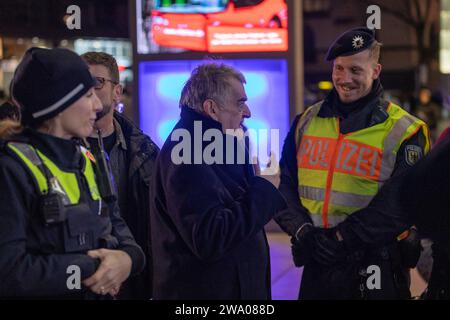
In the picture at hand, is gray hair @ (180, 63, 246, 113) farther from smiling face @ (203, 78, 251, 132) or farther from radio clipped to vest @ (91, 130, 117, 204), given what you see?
radio clipped to vest @ (91, 130, 117, 204)

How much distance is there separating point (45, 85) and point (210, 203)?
72 cm

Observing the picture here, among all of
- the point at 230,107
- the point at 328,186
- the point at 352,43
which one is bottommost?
the point at 328,186

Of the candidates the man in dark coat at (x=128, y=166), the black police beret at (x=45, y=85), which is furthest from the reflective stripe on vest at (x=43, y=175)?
the man in dark coat at (x=128, y=166)

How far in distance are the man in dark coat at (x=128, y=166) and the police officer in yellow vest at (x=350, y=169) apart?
0.68 metres

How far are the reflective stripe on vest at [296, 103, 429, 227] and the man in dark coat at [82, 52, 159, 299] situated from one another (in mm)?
769

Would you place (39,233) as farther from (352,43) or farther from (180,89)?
(180,89)

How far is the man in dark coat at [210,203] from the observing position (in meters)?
2.60

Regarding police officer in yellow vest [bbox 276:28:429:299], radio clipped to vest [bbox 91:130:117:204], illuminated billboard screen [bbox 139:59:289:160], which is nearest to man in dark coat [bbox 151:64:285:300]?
radio clipped to vest [bbox 91:130:117:204]

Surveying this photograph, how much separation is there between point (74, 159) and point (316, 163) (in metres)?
1.39

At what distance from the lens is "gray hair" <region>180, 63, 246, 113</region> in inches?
109

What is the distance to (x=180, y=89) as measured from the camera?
25.4ft

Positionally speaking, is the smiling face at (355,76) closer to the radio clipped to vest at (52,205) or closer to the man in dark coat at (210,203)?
the man in dark coat at (210,203)

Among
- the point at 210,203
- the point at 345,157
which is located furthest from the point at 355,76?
the point at 210,203

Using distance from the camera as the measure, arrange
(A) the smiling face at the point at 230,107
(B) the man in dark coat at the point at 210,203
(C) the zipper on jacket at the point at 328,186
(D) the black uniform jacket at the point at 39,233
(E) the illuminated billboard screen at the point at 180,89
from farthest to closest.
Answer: (E) the illuminated billboard screen at the point at 180,89
(C) the zipper on jacket at the point at 328,186
(A) the smiling face at the point at 230,107
(B) the man in dark coat at the point at 210,203
(D) the black uniform jacket at the point at 39,233
